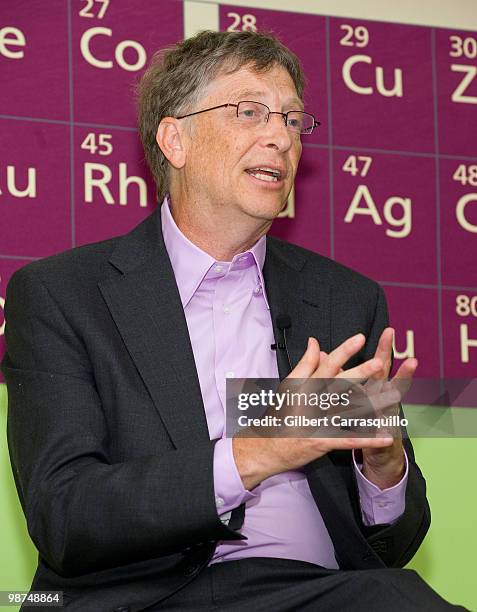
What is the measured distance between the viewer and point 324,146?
3.80m

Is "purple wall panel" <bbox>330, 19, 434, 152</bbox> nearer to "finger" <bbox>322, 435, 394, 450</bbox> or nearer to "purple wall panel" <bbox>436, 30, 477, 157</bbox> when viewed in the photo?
"purple wall panel" <bbox>436, 30, 477, 157</bbox>

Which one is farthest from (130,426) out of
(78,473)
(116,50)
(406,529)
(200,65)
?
(116,50)

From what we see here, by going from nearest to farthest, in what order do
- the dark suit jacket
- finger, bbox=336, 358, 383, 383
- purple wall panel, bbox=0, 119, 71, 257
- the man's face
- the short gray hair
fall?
1. finger, bbox=336, 358, 383, 383
2. the dark suit jacket
3. the man's face
4. the short gray hair
5. purple wall panel, bbox=0, 119, 71, 257

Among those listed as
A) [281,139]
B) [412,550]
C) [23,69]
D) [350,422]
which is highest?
[23,69]

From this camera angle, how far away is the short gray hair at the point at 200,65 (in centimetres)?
292

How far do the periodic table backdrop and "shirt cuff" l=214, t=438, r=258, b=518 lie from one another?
135cm

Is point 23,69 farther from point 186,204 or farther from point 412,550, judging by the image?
point 412,550

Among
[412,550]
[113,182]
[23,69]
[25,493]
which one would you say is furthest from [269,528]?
[23,69]

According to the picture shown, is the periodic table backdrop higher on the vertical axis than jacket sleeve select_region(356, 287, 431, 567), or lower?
higher

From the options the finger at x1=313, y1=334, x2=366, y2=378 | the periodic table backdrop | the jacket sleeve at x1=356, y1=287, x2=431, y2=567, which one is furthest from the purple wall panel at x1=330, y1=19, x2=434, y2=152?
the finger at x1=313, y1=334, x2=366, y2=378

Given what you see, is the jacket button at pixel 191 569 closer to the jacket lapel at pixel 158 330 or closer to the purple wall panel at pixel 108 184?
the jacket lapel at pixel 158 330

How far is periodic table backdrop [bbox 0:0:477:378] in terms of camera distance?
3.50 meters

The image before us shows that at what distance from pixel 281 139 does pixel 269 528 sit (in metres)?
0.95

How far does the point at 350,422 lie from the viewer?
2.13 meters
